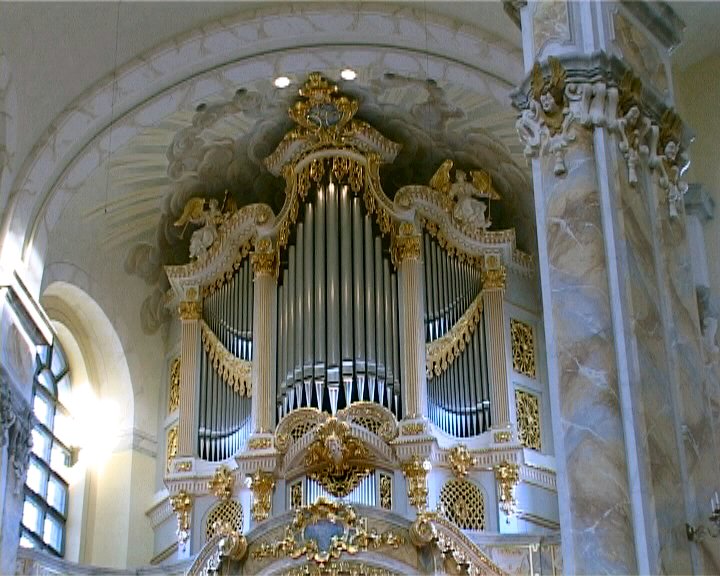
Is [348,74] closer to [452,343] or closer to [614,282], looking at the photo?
[452,343]

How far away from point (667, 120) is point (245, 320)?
6017 millimetres

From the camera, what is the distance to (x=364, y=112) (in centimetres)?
1540

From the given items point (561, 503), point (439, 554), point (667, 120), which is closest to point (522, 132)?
point (667, 120)

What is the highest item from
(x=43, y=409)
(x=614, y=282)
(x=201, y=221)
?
(x=201, y=221)

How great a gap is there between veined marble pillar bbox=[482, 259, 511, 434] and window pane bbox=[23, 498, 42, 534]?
4.52 m

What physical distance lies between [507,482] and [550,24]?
16.7ft

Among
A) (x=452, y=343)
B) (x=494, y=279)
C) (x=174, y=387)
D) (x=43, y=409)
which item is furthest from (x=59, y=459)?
(x=494, y=279)

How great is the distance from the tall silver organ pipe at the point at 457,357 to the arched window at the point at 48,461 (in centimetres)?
387

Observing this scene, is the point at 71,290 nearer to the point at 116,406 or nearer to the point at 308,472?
the point at 116,406

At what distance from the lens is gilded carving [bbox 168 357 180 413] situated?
Result: 1541cm

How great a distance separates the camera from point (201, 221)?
15.7 metres

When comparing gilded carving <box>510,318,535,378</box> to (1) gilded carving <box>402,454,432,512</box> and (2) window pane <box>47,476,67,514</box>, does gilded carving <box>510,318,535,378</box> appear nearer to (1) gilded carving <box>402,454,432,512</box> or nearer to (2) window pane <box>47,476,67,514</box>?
(1) gilded carving <box>402,454,432,512</box>

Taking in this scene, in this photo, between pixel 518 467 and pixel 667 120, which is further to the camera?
pixel 518 467

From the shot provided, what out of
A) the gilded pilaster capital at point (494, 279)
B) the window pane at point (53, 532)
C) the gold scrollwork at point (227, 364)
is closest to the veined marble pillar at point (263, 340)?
the gold scrollwork at point (227, 364)
